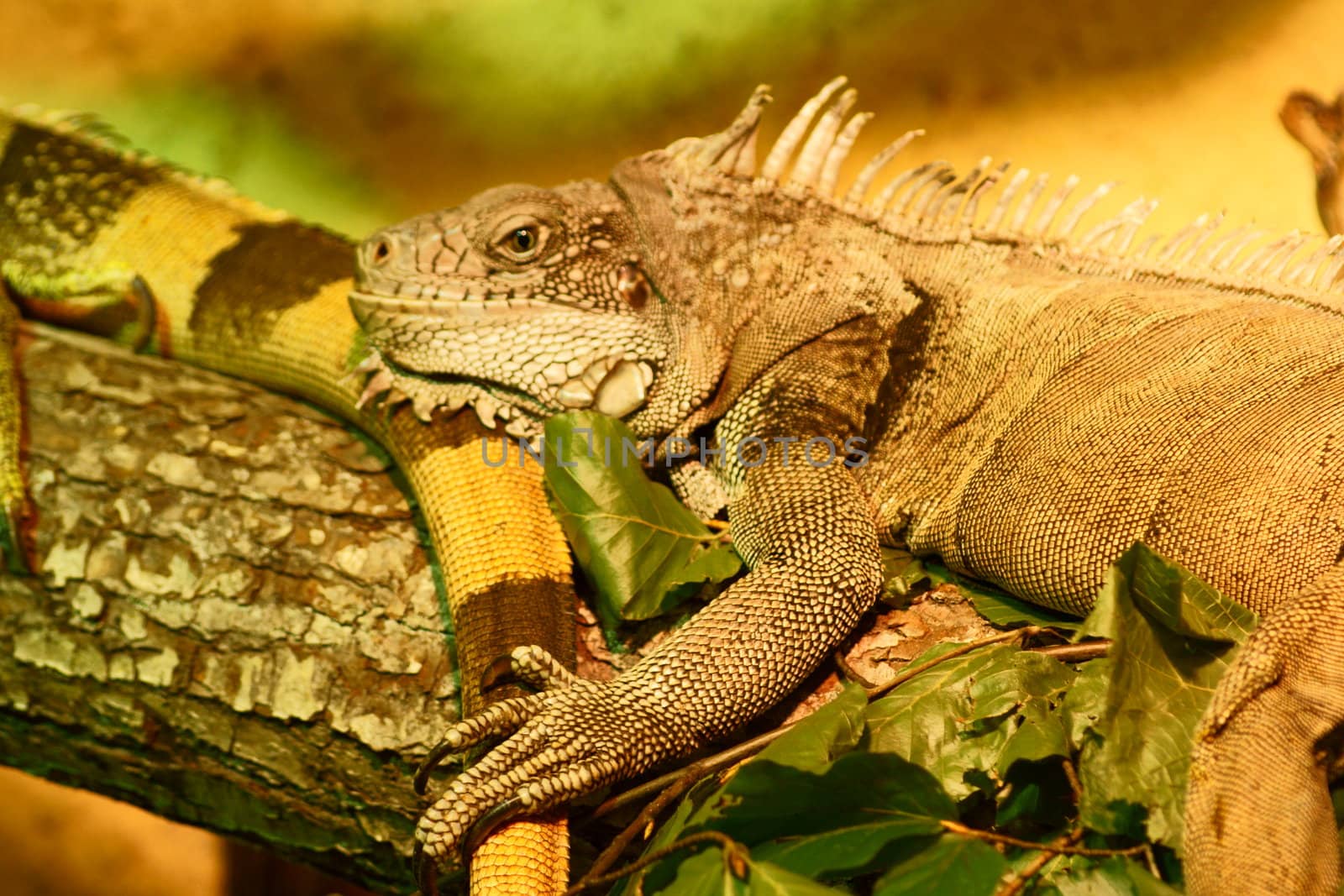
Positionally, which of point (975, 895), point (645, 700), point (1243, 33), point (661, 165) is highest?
point (1243, 33)

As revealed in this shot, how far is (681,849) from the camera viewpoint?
1445 mm

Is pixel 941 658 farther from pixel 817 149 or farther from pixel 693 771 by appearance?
pixel 817 149

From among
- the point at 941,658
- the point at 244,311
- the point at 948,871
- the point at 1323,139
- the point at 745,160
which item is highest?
the point at 1323,139

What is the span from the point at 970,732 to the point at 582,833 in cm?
76

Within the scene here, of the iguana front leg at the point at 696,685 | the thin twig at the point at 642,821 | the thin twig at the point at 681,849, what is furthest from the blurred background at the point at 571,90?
the thin twig at the point at 681,849

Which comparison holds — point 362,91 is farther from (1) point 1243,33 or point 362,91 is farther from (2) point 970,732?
(2) point 970,732

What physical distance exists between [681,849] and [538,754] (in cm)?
38

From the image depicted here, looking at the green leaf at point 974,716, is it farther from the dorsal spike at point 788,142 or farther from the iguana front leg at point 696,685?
the dorsal spike at point 788,142

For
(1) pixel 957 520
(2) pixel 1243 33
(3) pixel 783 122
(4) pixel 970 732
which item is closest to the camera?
(4) pixel 970 732

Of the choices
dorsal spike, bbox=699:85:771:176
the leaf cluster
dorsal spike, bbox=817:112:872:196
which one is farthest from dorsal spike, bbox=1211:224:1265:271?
dorsal spike, bbox=699:85:771:176

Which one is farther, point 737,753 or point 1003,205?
point 1003,205

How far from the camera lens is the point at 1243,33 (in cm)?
312

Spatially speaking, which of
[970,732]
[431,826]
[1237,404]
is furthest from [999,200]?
[431,826]

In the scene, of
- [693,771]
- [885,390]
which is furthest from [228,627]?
[885,390]
